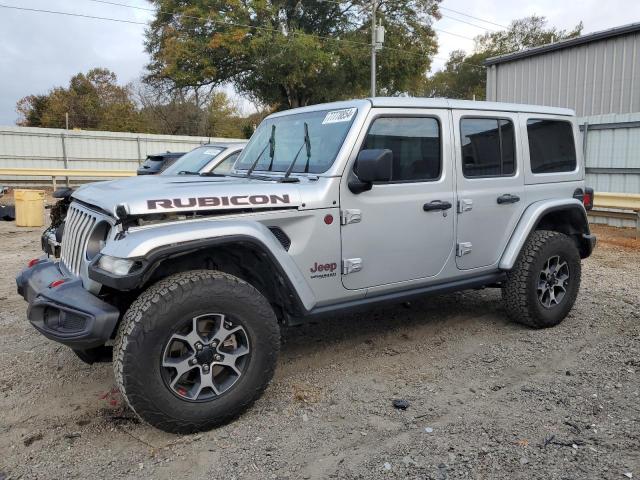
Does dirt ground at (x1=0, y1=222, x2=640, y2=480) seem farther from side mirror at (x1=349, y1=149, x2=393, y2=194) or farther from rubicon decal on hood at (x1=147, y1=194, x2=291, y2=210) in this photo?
side mirror at (x1=349, y1=149, x2=393, y2=194)

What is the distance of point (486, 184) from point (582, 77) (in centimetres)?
1332

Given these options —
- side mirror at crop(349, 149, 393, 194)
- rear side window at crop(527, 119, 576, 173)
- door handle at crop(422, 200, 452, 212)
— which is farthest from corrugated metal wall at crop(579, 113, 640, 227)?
side mirror at crop(349, 149, 393, 194)

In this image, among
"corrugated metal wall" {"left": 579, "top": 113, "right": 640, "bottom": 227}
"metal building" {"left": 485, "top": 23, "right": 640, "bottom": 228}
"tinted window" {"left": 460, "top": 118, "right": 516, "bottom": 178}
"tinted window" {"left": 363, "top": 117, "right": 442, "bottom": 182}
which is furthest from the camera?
"metal building" {"left": 485, "top": 23, "right": 640, "bottom": 228}

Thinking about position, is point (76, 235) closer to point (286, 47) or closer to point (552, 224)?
point (552, 224)

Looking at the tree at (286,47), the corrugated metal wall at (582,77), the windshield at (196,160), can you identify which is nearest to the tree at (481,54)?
the tree at (286,47)

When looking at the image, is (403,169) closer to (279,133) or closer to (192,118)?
(279,133)

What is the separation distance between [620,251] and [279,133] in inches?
266

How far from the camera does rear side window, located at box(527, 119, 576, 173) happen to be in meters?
4.72

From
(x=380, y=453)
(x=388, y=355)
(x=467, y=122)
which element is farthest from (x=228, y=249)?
(x=467, y=122)

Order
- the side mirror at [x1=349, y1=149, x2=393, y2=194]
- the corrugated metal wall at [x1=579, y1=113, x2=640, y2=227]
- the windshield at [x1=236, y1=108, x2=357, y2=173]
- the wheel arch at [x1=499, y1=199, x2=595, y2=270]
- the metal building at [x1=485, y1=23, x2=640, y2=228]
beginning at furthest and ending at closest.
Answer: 1. the metal building at [x1=485, y1=23, x2=640, y2=228]
2. the corrugated metal wall at [x1=579, y1=113, x2=640, y2=227]
3. the wheel arch at [x1=499, y1=199, x2=595, y2=270]
4. the windshield at [x1=236, y1=108, x2=357, y2=173]
5. the side mirror at [x1=349, y1=149, x2=393, y2=194]

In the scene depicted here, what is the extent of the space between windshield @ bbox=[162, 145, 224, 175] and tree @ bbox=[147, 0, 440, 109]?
1539 centimetres

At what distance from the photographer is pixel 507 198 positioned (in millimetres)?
4441

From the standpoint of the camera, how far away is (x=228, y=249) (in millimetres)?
3236

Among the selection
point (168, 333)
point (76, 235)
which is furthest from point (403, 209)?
point (76, 235)
